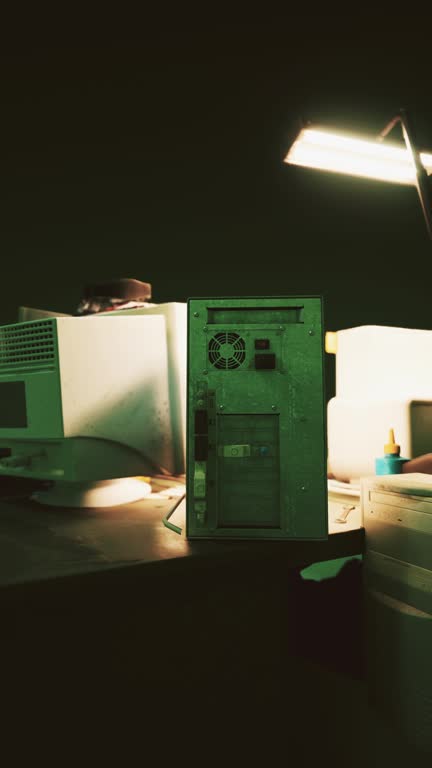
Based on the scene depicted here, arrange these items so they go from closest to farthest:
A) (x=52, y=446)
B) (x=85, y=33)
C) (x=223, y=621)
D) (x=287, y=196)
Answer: (x=223, y=621)
(x=52, y=446)
(x=85, y=33)
(x=287, y=196)

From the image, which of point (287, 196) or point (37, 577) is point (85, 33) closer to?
point (287, 196)

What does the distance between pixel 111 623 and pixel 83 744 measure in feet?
0.58

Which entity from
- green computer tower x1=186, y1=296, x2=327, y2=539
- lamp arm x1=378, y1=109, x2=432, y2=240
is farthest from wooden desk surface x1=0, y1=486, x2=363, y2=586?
lamp arm x1=378, y1=109, x2=432, y2=240

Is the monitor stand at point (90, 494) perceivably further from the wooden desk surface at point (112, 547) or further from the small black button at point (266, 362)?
the small black button at point (266, 362)

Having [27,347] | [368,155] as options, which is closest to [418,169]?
[368,155]

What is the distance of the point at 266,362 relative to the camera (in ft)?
2.08

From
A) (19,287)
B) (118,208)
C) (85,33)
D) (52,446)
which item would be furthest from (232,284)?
(52,446)

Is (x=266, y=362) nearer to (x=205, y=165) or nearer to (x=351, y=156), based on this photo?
(x=351, y=156)

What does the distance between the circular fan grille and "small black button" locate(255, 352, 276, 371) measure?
2 centimetres

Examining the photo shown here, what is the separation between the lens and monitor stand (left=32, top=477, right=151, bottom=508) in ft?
2.94

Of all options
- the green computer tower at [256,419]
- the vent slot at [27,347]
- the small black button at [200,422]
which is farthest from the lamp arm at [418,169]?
the vent slot at [27,347]

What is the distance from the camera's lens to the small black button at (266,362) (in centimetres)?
63

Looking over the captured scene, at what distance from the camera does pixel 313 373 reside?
0.64 m

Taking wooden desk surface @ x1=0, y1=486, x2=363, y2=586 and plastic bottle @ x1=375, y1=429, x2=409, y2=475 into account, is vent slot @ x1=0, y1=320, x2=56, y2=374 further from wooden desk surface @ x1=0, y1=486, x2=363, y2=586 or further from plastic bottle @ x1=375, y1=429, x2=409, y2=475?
plastic bottle @ x1=375, y1=429, x2=409, y2=475
